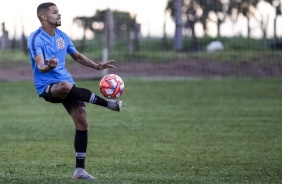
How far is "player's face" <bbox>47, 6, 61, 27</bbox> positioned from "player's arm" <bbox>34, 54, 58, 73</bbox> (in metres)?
0.57

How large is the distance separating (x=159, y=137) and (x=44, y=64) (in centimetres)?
603

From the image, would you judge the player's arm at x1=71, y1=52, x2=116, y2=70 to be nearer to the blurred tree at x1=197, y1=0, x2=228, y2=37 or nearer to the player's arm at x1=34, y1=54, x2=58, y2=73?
the player's arm at x1=34, y1=54, x2=58, y2=73

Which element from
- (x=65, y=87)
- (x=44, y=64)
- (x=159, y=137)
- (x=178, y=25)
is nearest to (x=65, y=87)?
(x=65, y=87)

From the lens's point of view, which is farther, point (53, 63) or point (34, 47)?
point (34, 47)

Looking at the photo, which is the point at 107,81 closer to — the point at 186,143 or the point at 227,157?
the point at 227,157

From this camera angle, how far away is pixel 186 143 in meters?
14.4

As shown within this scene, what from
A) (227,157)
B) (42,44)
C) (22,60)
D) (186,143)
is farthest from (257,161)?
(22,60)

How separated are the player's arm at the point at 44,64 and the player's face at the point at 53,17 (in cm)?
57

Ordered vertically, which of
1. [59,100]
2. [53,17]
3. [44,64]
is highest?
[53,17]

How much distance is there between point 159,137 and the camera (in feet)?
50.6

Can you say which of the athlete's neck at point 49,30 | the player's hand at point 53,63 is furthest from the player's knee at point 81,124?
the athlete's neck at point 49,30

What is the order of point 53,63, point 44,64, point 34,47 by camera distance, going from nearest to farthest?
point 53,63, point 44,64, point 34,47

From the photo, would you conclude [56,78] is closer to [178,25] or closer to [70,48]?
[70,48]

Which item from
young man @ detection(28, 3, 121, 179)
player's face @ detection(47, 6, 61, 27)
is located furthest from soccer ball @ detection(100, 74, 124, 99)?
player's face @ detection(47, 6, 61, 27)
